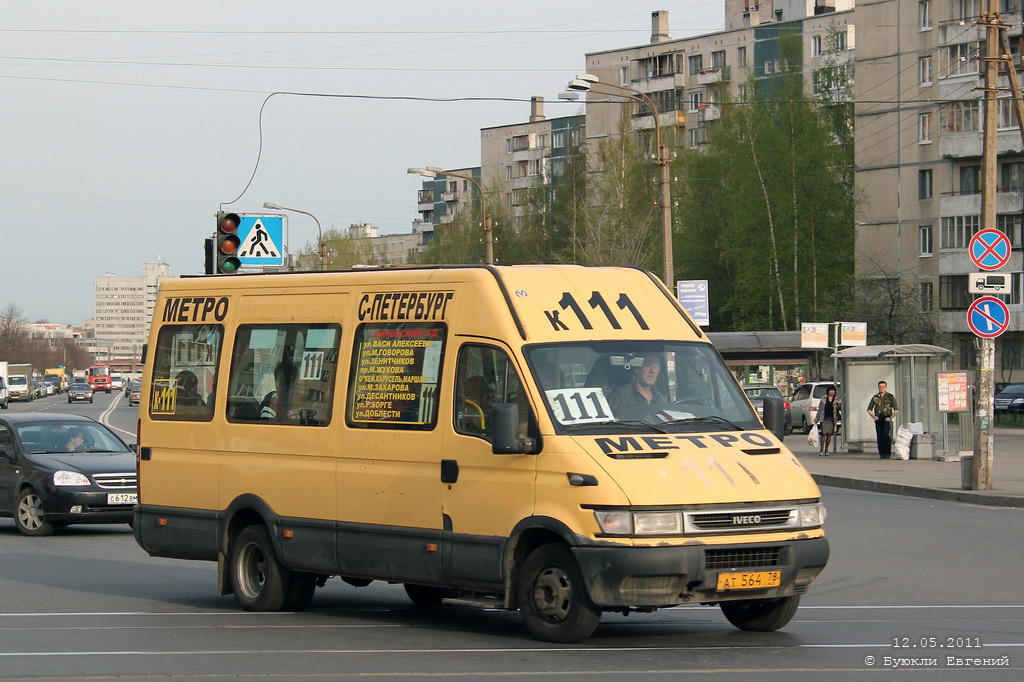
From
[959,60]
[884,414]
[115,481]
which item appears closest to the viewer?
[115,481]

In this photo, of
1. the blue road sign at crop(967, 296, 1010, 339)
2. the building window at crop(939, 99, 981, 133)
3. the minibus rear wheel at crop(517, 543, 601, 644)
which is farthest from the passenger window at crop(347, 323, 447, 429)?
the building window at crop(939, 99, 981, 133)

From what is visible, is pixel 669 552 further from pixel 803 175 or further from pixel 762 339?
pixel 803 175

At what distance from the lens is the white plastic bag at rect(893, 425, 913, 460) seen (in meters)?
32.5

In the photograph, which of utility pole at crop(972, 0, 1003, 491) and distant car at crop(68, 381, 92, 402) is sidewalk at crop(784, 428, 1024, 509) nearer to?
utility pole at crop(972, 0, 1003, 491)

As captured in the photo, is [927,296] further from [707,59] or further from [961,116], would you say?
[707,59]

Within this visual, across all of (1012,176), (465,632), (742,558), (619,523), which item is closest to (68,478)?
(465,632)

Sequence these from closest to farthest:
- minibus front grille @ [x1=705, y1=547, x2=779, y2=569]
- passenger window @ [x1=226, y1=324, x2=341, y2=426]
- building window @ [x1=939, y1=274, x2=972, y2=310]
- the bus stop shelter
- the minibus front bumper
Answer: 1. the minibus front bumper
2. minibus front grille @ [x1=705, y1=547, x2=779, y2=569]
3. passenger window @ [x1=226, y1=324, x2=341, y2=426]
4. the bus stop shelter
5. building window @ [x1=939, y1=274, x2=972, y2=310]

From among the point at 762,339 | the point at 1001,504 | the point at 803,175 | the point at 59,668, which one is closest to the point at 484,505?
the point at 59,668

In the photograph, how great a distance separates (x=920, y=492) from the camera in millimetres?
24156

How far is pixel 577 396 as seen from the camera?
9844 mm

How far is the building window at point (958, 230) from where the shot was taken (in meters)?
74.5

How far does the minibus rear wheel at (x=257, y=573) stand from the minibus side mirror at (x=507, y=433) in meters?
2.72

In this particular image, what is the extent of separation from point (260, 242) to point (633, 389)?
1340 cm

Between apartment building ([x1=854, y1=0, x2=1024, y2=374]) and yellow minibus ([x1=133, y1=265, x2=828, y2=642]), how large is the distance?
207ft
